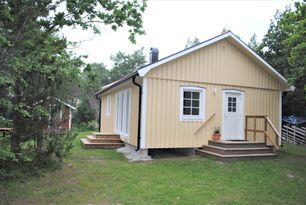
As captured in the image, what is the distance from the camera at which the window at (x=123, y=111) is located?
12.4 m

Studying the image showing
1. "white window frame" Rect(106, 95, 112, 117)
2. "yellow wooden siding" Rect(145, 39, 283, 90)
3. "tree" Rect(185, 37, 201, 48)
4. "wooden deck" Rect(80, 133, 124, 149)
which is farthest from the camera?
"tree" Rect(185, 37, 201, 48)

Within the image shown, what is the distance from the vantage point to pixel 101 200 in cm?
556

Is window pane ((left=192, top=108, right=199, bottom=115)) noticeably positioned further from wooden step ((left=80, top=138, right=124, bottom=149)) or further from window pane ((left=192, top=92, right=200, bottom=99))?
wooden step ((left=80, top=138, right=124, bottom=149))

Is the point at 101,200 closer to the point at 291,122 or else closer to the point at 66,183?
the point at 66,183

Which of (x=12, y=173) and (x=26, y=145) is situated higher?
(x=26, y=145)

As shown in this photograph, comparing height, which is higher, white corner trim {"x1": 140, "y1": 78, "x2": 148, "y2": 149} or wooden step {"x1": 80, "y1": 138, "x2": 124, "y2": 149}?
white corner trim {"x1": 140, "y1": 78, "x2": 148, "y2": 149}

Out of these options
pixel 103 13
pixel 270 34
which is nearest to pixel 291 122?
pixel 270 34

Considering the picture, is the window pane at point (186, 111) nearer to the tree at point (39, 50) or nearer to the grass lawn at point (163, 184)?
the grass lawn at point (163, 184)

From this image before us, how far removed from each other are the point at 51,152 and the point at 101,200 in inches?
100

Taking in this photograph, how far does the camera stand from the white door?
11.6 metres

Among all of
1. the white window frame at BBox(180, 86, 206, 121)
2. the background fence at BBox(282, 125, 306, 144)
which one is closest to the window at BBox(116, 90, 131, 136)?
the white window frame at BBox(180, 86, 206, 121)

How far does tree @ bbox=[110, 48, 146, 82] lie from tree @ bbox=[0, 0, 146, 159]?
32.8 metres

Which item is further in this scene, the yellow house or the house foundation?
the yellow house

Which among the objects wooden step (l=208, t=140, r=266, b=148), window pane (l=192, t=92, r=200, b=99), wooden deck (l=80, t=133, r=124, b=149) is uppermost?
window pane (l=192, t=92, r=200, b=99)
